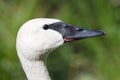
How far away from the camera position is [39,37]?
332cm

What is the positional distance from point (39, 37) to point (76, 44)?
6.94 ft

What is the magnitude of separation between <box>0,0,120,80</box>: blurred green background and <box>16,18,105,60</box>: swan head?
121 centimetres

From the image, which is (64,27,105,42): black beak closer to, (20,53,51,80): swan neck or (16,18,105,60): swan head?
(16,18,105,60): swan head

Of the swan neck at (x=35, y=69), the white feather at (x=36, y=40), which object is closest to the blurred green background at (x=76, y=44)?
the swan neck at (x=35, y=69)

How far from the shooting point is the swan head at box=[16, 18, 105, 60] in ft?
10.8

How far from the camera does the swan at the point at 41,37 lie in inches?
130

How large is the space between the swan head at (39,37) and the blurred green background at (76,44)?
1.21m

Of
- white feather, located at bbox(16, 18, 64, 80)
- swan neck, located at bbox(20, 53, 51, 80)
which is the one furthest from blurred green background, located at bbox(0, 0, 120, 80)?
white feather, located at bbox(16, 18, 64, 80)

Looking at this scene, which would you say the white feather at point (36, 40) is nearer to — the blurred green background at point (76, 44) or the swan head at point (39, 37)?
the swan head at point (39, 37)

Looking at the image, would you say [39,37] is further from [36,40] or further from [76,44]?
[76,44]

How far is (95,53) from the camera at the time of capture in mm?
4746

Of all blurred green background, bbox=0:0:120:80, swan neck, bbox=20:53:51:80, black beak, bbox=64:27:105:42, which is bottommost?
blurred green background, bbox=0:0:120:80

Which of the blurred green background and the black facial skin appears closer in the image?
the black facial skin

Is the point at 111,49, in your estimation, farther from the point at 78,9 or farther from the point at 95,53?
the point at 78,9
